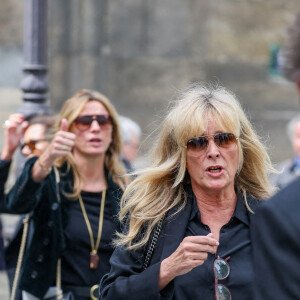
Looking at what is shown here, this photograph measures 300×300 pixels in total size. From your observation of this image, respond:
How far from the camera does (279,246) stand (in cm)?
167

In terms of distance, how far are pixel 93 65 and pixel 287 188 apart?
10288mm

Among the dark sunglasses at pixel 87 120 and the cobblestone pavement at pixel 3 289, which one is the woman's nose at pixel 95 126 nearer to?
the dark sunglasses at pixel 87 120

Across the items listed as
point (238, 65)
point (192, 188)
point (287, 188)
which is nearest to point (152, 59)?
point (238, 65)

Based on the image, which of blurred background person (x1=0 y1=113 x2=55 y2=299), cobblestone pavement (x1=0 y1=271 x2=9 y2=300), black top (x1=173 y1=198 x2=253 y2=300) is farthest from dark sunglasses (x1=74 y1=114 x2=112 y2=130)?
cobblestone pavement (x1=0 y1=271 x2=9 y2=300)

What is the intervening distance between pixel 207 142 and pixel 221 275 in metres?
0.59

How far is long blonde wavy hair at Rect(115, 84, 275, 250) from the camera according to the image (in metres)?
3.21

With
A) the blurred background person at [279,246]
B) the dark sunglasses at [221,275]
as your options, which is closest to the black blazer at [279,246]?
the blurred background person at [279,246]

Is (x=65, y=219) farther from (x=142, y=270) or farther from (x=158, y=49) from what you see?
(x=158, y=49)

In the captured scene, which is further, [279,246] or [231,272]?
[231,272]

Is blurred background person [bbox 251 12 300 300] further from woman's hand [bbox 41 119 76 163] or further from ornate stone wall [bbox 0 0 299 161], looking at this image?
ornate stone wall [bbox 0 0 299 161]

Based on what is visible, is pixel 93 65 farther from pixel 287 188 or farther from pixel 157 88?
pixel 287 188

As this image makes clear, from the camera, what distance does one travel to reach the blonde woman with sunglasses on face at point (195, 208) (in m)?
3.00

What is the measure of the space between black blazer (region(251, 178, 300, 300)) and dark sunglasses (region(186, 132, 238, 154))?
4.96 ft

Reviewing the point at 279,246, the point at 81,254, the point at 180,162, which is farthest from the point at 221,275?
the point at 81,254
